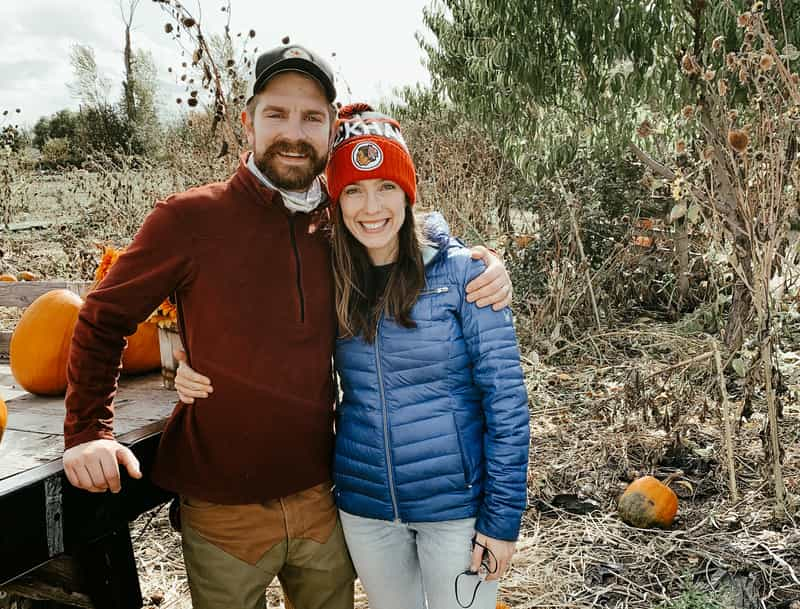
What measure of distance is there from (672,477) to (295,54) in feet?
8.51

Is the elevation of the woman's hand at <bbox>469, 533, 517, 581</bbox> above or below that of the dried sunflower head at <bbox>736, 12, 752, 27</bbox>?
below

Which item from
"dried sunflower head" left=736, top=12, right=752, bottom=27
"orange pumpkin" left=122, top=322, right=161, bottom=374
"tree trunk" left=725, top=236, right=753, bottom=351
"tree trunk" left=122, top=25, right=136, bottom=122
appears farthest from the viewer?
"tree trunk" left=122, top=25, right=136, bottom=122

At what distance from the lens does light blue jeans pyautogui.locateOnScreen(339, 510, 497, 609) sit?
1895 mm

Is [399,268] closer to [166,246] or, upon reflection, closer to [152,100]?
[166,246]

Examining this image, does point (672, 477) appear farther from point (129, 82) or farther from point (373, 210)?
point (129, 82)

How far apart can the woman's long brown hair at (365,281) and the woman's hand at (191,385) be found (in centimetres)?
40

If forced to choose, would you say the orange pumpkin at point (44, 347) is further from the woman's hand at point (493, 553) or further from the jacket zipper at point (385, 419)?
the woman's hand at point (493, 553)

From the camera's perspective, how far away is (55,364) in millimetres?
2242

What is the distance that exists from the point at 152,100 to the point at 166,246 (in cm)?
2210

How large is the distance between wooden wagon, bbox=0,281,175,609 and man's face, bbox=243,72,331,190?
82cm

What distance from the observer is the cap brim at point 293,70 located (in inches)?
77.0

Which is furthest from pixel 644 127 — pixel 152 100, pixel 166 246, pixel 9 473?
pixel 152 100

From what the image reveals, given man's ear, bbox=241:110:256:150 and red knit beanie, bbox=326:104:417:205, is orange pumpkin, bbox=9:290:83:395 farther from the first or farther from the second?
red knit beanie, bbox=326:104:417:205

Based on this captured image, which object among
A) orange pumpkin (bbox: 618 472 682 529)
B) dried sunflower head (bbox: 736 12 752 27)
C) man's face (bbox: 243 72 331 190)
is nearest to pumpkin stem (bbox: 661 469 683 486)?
orange pumpkin (bbox: 618 472 682 529)
